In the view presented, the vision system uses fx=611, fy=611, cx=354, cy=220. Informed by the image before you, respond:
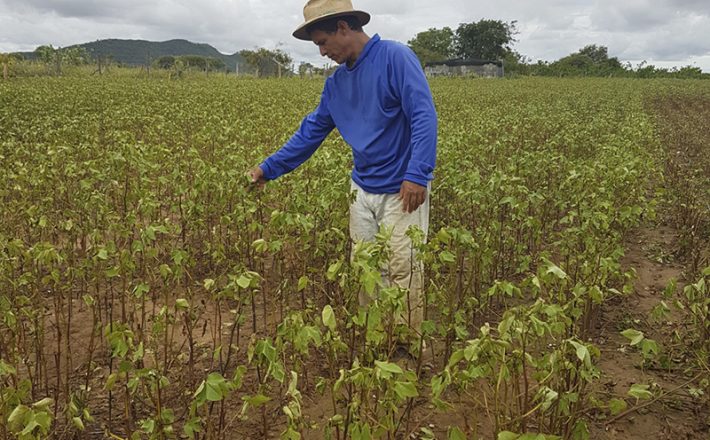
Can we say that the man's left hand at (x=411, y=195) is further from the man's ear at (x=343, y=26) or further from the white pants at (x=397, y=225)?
the man's ear at (x=343, y=26)

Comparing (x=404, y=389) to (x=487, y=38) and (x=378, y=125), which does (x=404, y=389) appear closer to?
(x=378, y=125)

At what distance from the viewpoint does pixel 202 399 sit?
1880mm

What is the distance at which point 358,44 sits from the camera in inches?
133

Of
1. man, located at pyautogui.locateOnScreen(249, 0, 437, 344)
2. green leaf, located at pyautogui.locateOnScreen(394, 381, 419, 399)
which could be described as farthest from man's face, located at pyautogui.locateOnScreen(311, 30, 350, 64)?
green leaf, located at pyautogui.locateOnScreen(394, 381, 419, 399)

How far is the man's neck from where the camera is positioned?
11.0ft

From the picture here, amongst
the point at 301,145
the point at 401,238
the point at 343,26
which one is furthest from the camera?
the point at 301,145

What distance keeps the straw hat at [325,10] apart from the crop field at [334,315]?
3.34 feet

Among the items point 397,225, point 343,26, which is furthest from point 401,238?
point 343,26

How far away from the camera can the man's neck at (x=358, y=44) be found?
3.36m

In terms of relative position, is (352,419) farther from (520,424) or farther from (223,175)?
(223,175)

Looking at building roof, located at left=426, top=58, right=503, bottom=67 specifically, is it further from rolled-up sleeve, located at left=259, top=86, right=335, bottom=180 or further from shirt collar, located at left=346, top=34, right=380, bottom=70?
shirt collar, located at left=346, top=34, right=380, bottom=70

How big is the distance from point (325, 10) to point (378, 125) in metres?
0.68

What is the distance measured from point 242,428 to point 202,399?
4.32 feet

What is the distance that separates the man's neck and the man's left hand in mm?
787
